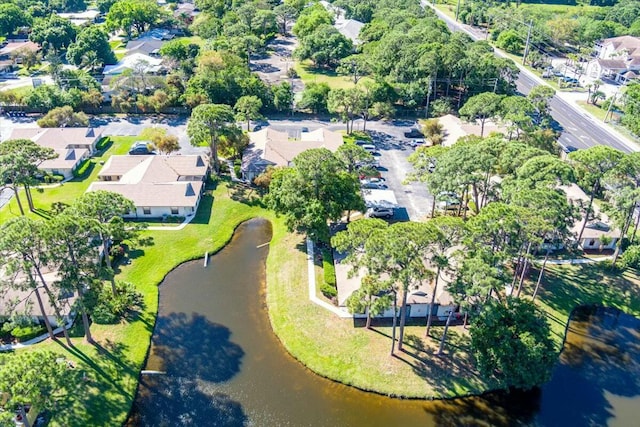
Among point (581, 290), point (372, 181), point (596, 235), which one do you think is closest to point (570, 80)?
point (596, 235)

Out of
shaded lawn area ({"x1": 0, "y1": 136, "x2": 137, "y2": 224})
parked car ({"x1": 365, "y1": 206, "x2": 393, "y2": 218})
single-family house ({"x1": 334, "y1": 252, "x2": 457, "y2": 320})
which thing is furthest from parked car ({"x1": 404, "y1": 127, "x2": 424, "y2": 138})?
shaded lawn area ({"x1": 0, "y1": 136, "x2": 137, "y2": 224})

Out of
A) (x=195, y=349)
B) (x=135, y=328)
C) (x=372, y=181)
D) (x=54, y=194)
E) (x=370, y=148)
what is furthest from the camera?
(x=370, y=148)

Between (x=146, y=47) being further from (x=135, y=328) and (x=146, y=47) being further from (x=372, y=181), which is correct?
(x=135, y=328)

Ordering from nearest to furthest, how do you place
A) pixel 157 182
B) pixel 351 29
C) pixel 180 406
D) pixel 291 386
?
pixel 180 406 < pixel 291 386 < pixel 157 182 < pixel 351 29

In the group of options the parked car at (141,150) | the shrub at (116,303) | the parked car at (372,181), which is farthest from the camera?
the parked car at (141,150)

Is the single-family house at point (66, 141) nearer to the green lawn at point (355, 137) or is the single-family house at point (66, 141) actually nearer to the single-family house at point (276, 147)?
the single-family house at point (276, 147)

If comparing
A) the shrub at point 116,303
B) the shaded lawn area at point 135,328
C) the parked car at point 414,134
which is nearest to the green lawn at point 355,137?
the parked car at point 414,134

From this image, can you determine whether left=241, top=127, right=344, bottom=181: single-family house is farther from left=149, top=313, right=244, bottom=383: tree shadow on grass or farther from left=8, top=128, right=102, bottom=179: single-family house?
left=149, top=313, right=244, bottom=383: tree shadow on grass

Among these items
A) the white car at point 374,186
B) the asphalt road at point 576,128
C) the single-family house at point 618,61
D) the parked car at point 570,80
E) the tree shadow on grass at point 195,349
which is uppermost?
the single-family house at point 618,61
